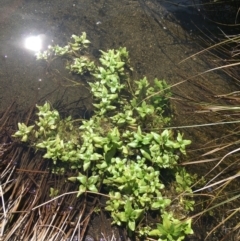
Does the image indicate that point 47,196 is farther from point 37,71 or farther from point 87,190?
point 37,71

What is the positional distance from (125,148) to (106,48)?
4.05 feet

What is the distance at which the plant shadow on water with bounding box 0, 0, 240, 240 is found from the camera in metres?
3.27

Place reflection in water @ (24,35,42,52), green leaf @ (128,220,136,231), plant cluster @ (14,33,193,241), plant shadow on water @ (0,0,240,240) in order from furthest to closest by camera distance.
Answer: reflection in water @ (24,35,42,52)
plant shadow on water @ (0,0,240,240)
plant cluster @ (14,33,193,241)
green leaf @ (128,220,136,231)

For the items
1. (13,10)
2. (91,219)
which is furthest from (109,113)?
(13,10)

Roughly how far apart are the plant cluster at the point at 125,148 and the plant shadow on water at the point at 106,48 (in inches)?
7.5

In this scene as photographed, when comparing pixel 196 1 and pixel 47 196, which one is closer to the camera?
pixel 47 196

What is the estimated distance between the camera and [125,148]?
2867 mm

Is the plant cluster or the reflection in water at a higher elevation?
the reflection in water

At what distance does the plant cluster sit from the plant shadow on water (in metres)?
0.19

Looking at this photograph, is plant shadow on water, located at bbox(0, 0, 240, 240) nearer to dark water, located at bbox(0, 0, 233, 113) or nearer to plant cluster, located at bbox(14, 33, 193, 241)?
dark water, located at bbox(0, 0, 233, 113)

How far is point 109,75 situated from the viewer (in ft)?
10.6

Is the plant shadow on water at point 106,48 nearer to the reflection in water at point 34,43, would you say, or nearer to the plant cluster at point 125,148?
the reflection in water at point 34,43

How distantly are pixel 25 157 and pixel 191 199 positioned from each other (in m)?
1.43

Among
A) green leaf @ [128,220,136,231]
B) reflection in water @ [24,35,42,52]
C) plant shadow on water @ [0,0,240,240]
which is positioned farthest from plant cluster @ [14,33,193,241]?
reflection in water @ [24,35,42,52]
